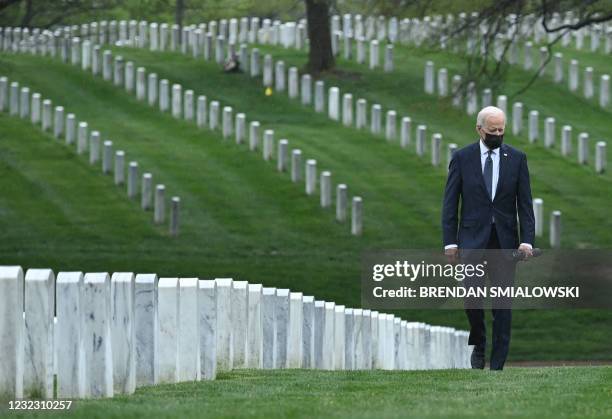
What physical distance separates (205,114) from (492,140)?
29623 mm

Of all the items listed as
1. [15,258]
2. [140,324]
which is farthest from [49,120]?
[140,324]

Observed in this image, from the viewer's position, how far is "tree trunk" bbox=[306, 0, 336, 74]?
45.1 metres

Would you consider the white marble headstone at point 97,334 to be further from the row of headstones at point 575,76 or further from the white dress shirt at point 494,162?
the row of headstones at point 575,76

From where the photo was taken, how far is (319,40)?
151ft

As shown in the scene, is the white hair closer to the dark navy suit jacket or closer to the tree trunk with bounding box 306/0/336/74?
the dark navy suit jacket

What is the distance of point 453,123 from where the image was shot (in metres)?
41.6

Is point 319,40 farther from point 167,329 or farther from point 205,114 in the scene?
point 167,329

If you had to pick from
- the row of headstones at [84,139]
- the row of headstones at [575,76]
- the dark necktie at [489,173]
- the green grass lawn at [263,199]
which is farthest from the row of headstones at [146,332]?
the row of headstones at [575,76]

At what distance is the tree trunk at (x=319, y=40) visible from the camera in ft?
148

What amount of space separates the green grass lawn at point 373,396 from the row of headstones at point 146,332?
180mm

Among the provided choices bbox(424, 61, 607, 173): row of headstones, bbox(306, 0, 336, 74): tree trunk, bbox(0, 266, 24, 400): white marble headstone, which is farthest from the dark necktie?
bbox(306, 0, 336, 74): tree trunk

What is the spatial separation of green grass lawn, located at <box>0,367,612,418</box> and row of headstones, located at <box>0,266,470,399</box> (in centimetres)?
18

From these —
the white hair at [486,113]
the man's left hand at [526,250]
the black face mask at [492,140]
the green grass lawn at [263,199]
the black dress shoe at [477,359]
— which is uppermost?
the white hair at [486,113]

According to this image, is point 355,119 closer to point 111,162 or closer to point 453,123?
point 453,123
